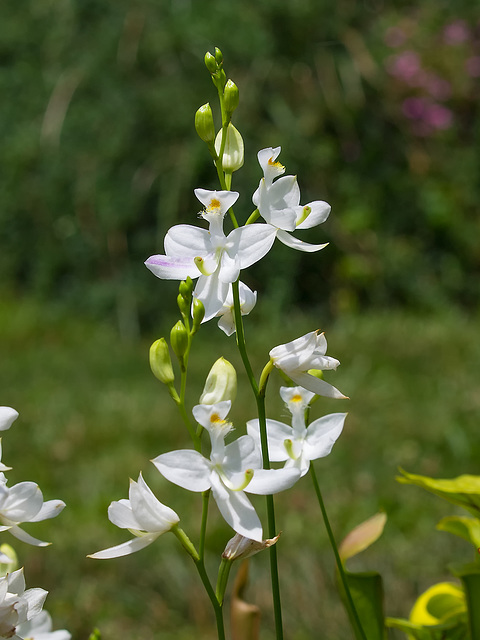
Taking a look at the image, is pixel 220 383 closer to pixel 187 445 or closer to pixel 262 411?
pixel 262 411

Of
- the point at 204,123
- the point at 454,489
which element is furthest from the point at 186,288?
the point at 454,489

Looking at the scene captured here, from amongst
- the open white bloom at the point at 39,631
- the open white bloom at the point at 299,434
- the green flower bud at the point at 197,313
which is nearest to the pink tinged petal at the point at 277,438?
the open white bloom at the point at 299,434

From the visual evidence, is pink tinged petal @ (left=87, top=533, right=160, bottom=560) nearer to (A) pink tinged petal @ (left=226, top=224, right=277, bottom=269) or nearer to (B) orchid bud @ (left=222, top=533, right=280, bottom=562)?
(B) orchid bud @ (left=222, top=533, right=280, bottom=562)

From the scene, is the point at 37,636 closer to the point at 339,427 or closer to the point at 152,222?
the point at 339,427

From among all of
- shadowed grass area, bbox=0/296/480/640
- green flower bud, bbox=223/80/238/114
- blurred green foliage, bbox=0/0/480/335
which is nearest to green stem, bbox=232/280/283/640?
green flower bud, bbox=223/80/238/114

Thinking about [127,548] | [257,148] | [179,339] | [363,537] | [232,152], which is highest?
[257,148]

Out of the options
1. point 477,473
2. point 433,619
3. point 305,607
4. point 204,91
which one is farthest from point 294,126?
point 433,619

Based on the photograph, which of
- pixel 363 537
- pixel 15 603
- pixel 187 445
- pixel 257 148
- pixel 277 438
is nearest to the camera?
pixel 15 603
